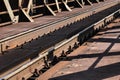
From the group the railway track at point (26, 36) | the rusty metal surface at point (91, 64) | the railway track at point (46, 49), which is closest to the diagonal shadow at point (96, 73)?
the rusty metal surface at point (91, 64)

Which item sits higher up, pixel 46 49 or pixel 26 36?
pixel 26 36

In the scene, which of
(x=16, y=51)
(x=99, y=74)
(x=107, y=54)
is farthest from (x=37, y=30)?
(x=99, y=74)

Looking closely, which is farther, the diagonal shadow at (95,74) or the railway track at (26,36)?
the railway track at (26,36)

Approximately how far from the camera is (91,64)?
6926 millimetres

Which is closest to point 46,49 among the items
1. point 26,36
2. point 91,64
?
point 26,36

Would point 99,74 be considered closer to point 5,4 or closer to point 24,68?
point 24,68

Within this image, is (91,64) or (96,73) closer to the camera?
(96,73)

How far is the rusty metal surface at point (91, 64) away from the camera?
6066 millimetres

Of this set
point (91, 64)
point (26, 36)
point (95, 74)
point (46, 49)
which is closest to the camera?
point (95, 74)

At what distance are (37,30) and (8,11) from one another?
2.47 metres

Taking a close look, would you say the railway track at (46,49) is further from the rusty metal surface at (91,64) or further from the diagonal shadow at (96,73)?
the diagonal shadow at (96,73)

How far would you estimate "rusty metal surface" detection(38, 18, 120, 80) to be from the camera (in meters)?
6.07

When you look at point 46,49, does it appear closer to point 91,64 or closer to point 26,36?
point 26,36

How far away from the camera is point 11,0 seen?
14.1 metres
